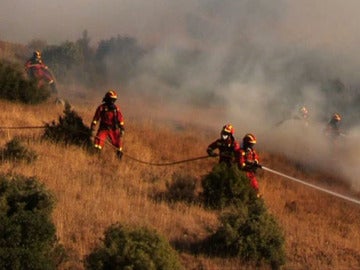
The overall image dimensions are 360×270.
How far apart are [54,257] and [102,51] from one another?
41.4 metres

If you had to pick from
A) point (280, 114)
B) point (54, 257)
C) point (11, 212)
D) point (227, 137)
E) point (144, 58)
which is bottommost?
point (54, 257)

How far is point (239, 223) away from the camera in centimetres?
819

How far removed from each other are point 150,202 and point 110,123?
3.99m

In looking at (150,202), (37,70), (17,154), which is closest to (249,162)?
(150,202)

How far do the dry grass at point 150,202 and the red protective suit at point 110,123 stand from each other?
0.36 m

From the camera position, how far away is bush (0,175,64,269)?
6.15 m

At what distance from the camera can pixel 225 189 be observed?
411 inches

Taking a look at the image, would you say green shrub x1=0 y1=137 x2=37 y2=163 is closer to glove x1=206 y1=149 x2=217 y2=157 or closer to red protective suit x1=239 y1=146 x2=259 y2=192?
glove x1=206 y1=149 x2=217 y2=157

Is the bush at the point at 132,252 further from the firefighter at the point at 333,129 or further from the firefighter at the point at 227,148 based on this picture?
the firefighter at the point at 333,129

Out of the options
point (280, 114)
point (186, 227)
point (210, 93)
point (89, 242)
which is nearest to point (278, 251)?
point (186, 227)

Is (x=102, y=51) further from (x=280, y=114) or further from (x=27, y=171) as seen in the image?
(x=27, y=171)

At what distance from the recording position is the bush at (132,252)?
20.0ft

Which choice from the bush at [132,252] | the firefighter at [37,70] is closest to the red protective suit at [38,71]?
the firefighter at [37,70]

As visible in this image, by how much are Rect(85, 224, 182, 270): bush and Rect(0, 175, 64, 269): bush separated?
491mm
